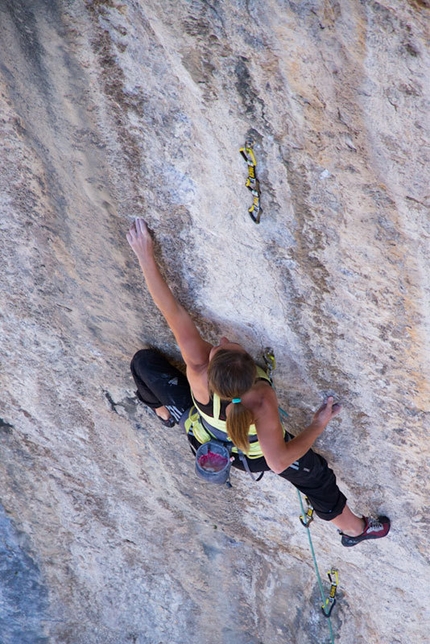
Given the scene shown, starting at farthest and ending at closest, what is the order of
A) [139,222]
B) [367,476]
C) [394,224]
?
[367,476]
[139,222]
[394,224]

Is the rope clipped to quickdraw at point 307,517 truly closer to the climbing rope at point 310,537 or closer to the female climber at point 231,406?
the climbing rope at point 310,537

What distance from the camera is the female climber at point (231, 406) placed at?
9.82ft

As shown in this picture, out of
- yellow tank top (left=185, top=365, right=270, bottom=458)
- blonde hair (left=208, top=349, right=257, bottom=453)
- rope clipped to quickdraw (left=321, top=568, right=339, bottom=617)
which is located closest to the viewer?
blonde hair (left=208, top=349, right=257, bottom=453)

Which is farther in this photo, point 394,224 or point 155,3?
point 394,224

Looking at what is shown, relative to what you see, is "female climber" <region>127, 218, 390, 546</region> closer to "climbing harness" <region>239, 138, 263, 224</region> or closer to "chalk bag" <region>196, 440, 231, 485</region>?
"chalk bag" <region>196, 440, 231, 485</region>

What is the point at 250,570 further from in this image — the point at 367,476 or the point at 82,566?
the point at 367,476

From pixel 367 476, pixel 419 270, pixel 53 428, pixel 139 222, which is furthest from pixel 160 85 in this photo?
pixel 53 428

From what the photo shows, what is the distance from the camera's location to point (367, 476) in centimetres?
386

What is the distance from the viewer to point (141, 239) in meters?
3.34

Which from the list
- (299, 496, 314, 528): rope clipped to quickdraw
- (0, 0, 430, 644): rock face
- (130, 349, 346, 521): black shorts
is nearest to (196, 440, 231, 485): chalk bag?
(130, 349, 346, 521): black shorts

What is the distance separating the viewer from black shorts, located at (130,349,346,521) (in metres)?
3.61

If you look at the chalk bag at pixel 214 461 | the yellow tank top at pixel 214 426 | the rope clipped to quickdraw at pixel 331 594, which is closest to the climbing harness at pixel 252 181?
the yellow tank top at pixel 214 426

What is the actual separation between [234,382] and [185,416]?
38.0 inches

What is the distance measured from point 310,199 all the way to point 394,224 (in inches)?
15.6
